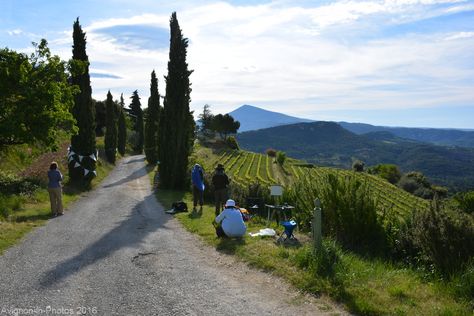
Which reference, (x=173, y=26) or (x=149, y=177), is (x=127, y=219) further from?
(x=149, y=177)

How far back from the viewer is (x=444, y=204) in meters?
8.37

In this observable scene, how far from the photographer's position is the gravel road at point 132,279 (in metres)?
6.04

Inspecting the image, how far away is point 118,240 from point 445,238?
757 centimetres

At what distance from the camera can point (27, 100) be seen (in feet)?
54.6

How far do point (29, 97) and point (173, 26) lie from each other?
1151 cm

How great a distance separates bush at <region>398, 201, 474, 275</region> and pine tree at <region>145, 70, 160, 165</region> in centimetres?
3697

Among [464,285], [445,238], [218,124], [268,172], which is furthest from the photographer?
[218,124]

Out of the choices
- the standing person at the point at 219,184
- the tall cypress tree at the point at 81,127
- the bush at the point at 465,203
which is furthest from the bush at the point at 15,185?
the bush at the point at 465,203

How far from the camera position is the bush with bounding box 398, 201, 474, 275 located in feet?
24.6

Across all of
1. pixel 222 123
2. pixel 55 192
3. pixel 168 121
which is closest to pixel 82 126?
pixel 168 121

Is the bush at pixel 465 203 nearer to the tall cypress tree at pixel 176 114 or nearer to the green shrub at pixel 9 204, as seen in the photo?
the green shrub at pixel 9 204

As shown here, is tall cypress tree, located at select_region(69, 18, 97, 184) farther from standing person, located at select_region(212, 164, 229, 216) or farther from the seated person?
the seated person

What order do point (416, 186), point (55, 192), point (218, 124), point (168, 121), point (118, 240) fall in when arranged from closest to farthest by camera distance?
point (118, 240) < point (55, 192) < point (168, 121) < point (416, 186) < point (218, 124)

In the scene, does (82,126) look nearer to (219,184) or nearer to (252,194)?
(252,194)
